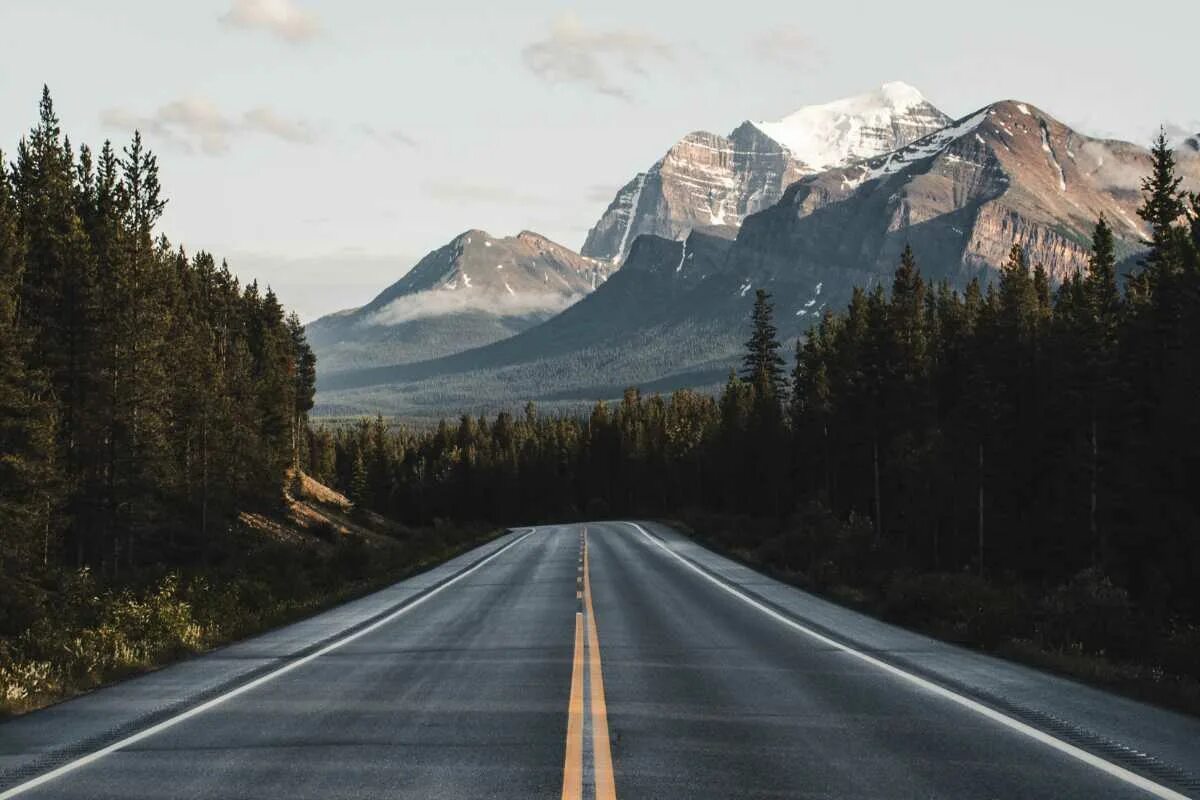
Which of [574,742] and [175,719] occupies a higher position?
[574,742]

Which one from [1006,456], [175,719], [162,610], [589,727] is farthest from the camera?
[1006,456]

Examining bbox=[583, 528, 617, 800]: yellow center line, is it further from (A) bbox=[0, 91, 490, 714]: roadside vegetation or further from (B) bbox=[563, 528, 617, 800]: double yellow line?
(A) bbox=[0, 91, 490, 714]: roadside vegetation

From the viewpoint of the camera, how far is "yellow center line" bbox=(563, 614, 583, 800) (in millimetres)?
7434

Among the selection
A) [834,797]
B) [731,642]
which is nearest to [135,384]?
[731,642]

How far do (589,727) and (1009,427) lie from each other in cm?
5167

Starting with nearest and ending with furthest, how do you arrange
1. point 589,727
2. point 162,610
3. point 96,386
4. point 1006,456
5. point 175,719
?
point 589,727 → point 175,719 → point 162,610 → point 96,386 → point 1006,456

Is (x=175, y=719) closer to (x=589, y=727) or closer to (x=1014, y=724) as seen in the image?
(x=589, y=727)

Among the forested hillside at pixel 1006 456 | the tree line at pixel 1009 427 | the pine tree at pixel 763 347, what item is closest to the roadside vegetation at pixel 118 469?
the forested hillside at pixel 1006 456

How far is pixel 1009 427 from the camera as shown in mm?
56219

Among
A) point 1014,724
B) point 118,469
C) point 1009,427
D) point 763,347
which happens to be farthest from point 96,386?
point 763,347

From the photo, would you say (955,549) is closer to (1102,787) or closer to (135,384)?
(135,384)

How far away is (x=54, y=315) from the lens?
41844 millimetres

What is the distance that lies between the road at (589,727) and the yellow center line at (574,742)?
5 centimetres

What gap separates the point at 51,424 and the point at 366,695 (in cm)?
2769
